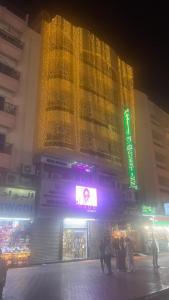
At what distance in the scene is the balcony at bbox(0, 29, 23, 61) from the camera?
82.4 feet

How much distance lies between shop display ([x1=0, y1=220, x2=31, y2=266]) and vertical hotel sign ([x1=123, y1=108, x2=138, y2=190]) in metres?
13.6

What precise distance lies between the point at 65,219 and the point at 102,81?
16473mm

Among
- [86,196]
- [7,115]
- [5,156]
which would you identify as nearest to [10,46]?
[7,115]

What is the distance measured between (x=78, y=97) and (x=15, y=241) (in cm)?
1515

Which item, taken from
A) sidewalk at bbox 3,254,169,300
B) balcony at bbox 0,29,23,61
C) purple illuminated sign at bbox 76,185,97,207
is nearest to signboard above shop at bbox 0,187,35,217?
purple illuminated sign at bbox 76,185,97,207

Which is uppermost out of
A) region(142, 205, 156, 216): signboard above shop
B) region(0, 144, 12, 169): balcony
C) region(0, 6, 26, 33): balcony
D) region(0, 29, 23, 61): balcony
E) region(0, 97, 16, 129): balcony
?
region(0, 6, 26, 33): balcony

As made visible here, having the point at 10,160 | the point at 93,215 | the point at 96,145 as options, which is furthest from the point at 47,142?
the point at 93,215

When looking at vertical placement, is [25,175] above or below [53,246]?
above

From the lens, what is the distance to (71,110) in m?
27.0

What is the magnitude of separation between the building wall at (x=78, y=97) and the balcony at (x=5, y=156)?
100 inches

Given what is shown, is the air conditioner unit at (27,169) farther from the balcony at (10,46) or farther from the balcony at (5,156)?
the balcony at (10,46)

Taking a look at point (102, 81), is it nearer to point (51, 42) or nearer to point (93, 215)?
point (51, 42)

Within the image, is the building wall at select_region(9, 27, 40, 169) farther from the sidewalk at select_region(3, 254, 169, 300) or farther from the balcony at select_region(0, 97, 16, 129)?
the sidewalk at select_region(3, 254, 169, 300)

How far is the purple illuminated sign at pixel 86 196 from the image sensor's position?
79.1 ft
